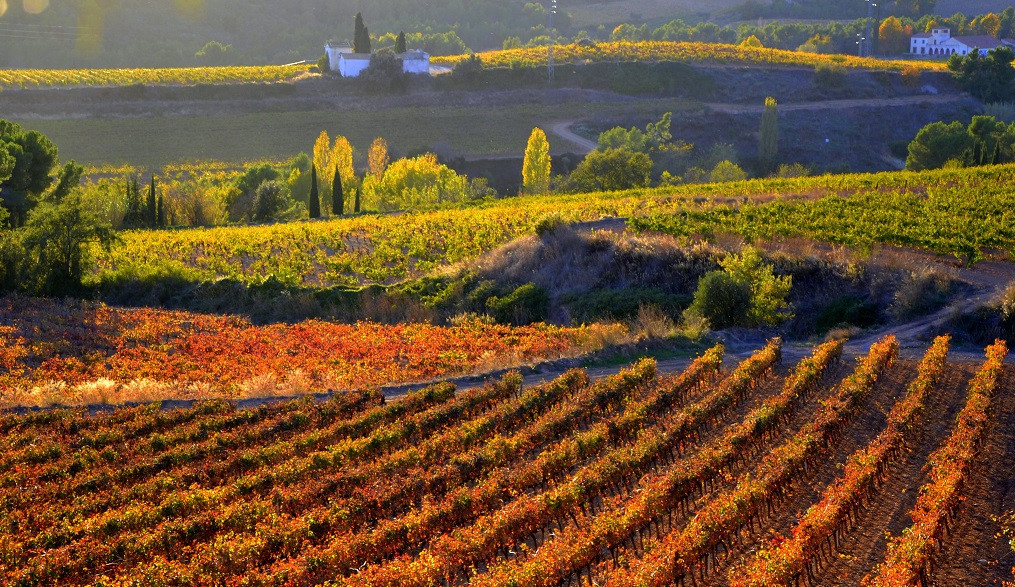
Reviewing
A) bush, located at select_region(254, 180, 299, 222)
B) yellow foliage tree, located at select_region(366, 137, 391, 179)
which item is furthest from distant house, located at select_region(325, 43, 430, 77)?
bush, located at select_region(254, 180, 299, 222)

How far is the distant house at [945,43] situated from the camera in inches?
5049

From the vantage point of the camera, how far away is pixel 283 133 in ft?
299

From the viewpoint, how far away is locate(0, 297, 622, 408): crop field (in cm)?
2164

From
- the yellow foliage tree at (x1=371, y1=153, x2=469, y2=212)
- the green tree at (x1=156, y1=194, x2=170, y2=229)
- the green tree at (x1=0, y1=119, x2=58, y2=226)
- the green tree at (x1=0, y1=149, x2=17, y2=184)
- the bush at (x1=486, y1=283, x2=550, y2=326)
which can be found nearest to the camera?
the bush at (x1=486, y1=283, x2=550, y2=326)

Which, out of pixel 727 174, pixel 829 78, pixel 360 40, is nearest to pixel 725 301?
pixel 727 174

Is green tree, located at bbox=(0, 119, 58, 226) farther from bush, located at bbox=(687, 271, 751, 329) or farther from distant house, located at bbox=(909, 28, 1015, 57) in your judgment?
distant house, located at bbox=(909, 28, 1015, 57)

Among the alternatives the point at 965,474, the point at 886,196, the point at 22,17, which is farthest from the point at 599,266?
the point at 22,17

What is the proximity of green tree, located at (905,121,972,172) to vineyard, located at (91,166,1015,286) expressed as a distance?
19.1 m

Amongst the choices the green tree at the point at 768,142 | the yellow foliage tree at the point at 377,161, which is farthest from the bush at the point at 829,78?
the yellow foliage tree at the point at 377,161

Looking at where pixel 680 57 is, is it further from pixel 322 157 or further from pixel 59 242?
pixel 59 242

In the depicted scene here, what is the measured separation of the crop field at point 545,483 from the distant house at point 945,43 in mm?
121977

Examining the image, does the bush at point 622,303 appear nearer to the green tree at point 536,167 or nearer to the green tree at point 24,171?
the green tree at point 24,171

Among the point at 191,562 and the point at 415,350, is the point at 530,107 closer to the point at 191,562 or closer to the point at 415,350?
the point at 415,350

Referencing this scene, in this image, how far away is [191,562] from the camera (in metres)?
13.0
